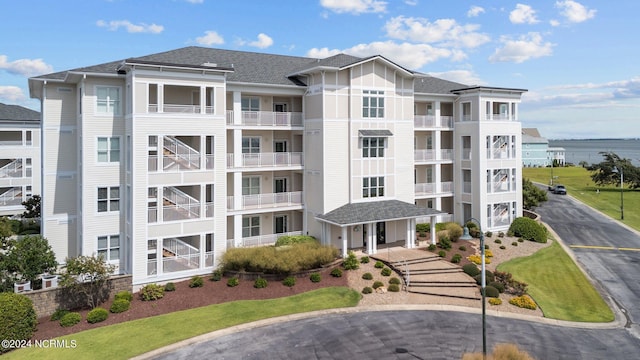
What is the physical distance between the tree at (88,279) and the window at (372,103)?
2058 centimetres

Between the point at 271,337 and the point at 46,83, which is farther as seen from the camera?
the point at 46,83

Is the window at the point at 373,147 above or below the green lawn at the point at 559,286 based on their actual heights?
above

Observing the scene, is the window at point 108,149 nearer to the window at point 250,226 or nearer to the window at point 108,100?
the window at point 108,100

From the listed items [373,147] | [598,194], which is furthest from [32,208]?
[598,194]

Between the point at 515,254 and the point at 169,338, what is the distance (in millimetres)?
26802

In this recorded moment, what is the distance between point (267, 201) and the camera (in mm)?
32812

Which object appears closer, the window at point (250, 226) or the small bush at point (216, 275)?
the small bush at point (216, 275)

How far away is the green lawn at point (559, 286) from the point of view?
2412 centimetres

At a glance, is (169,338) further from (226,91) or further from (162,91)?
(226,91)

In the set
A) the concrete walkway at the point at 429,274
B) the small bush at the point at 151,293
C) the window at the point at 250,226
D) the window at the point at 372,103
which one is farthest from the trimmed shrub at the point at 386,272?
the small bush at the point at 151,293

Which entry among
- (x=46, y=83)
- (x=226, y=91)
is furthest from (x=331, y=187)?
(x=46, y=83)

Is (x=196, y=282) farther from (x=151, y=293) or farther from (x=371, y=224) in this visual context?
(x=371, y=224)

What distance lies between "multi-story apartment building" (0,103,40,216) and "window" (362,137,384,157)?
35954 millimetres

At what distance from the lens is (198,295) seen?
25.0 m
